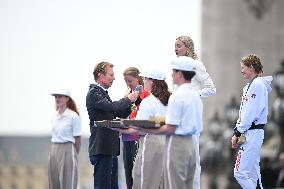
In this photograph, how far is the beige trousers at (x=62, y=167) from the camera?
13938 mm

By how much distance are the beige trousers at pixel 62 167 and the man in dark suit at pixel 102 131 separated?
0.41 meters

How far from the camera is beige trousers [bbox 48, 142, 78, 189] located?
13938 mm

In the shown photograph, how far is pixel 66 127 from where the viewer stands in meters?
13.9

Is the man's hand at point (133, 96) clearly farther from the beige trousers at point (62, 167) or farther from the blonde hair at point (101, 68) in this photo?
the beige trousers at point (62, 167)

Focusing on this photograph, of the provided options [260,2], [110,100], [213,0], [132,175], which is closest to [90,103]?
[110,100]

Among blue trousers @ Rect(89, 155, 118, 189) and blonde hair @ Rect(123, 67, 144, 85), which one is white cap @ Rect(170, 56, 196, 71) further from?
blue trousers @ Rect(89, 155, 118, 189)

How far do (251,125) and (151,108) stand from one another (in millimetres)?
1235

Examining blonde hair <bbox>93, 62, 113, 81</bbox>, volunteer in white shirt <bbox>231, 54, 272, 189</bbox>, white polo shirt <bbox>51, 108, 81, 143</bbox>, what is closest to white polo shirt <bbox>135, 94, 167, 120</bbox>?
volunteer in white shirt <bbox>231, 54, 272, 189</bbox>

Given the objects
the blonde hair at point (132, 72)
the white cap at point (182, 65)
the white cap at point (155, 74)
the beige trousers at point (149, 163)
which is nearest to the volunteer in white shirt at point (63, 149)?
the blonde hair at point (132, 72)

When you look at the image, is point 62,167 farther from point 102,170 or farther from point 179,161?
point 179,161

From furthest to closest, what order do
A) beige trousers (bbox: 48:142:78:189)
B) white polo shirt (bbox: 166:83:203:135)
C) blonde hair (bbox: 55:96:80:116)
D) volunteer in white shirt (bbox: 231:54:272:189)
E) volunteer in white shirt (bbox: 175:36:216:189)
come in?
blonde hair (bbox: 55:96:80:116) < beige trousers (bbox: 48:142:78:189) < volunteer in white shirt (bbox: 175:36:216:189) < volunteer in white shirt (bbox: 231:54:272:189) < white polo shirt (bbox: 166:83:203:135)

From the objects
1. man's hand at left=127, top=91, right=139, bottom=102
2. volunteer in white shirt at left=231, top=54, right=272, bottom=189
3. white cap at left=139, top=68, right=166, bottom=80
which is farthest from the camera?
man's hand at left=127, top=91, right=139, bottom=102

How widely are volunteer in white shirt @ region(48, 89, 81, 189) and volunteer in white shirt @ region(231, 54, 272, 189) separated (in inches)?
86.7

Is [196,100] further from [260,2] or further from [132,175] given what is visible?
[260,2]
